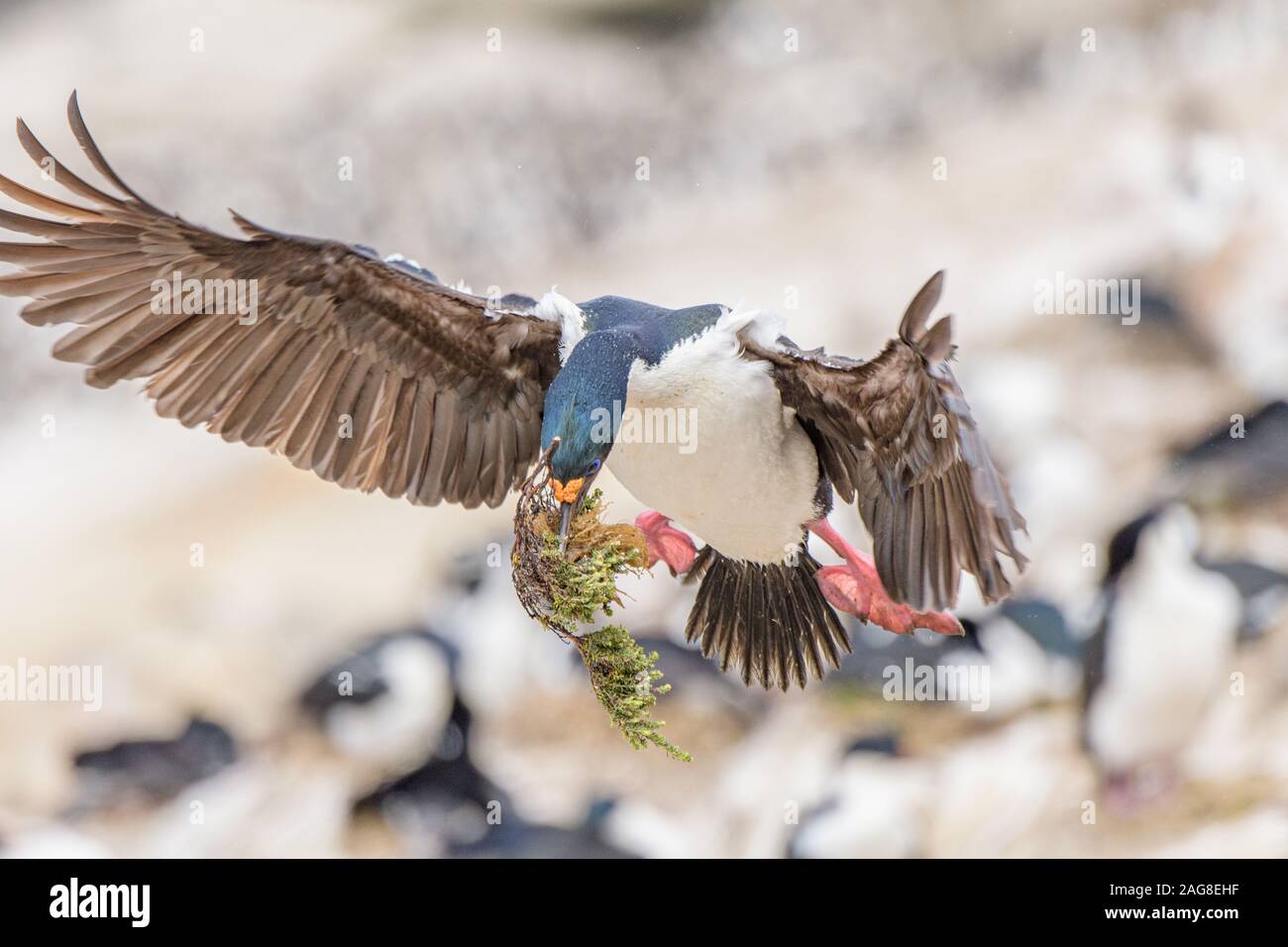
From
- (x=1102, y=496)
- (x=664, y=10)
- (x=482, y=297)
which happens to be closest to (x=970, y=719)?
(x=1102, y=496)

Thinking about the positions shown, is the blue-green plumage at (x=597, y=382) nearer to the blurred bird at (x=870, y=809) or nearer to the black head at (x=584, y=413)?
the black head at (x=584, y=413)

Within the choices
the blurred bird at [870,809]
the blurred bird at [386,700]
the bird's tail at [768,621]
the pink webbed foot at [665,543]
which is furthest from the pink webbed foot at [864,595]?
the blurred bird at [386,700]

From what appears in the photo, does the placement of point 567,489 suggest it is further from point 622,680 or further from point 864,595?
point 864,595

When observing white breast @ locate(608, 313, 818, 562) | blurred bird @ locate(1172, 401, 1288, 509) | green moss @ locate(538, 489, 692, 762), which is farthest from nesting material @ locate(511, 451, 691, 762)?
blurred bird @ locate(1172, 401, 1288, 509)

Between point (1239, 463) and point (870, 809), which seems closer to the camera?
point (870, 809)

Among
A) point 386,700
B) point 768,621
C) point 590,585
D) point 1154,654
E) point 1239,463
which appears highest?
point 1239,463

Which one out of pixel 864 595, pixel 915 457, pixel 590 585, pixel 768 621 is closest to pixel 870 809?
pixel 768 621

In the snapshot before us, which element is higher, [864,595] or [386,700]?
[864,595]

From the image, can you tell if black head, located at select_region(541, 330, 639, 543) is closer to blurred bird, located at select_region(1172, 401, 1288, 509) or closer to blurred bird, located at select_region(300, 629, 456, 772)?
blurred bird, located at select_region(300, 629, 456, 772)
